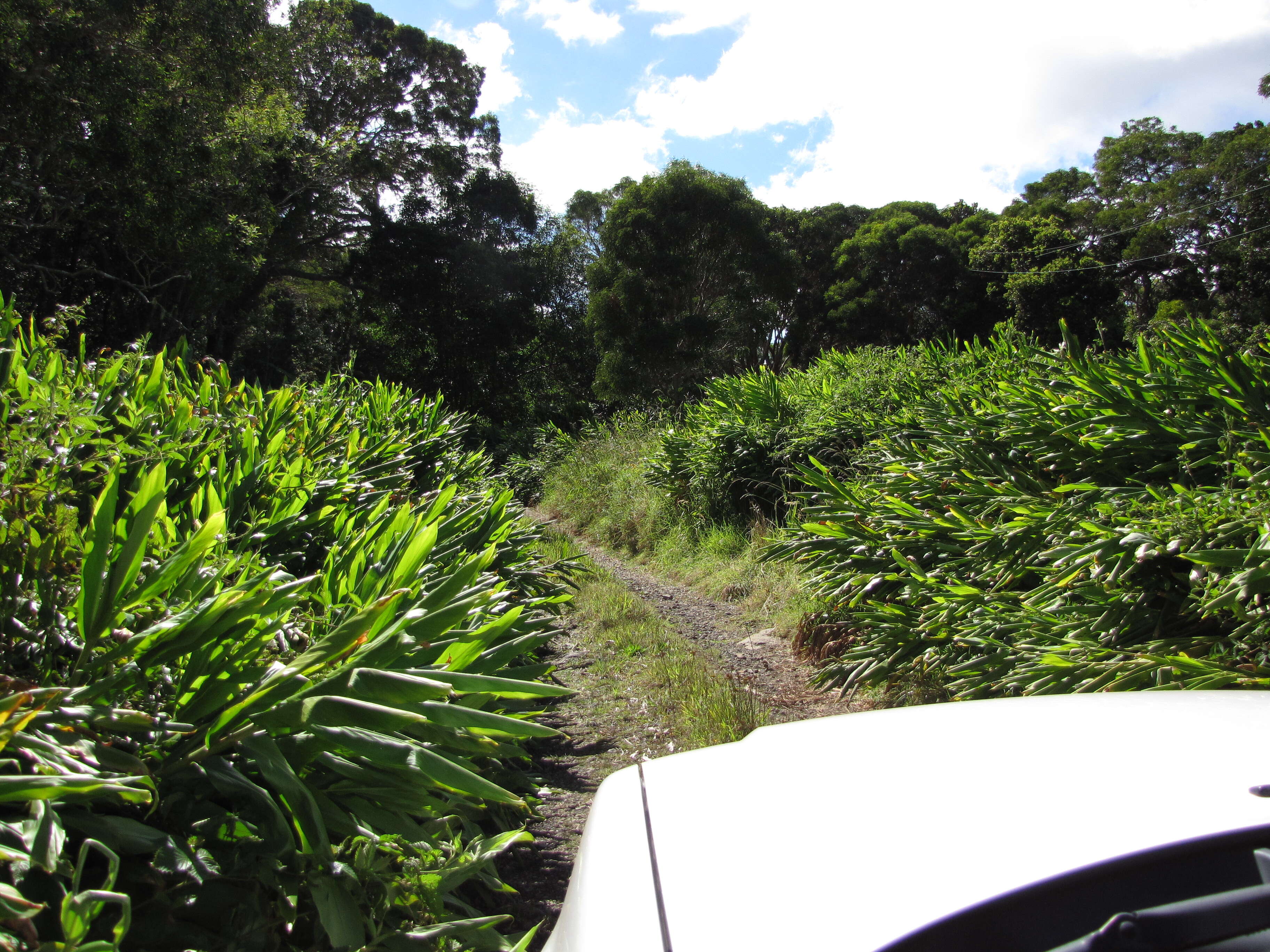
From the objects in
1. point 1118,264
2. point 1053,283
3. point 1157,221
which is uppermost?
point 1157,221

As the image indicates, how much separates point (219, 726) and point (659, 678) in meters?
3.55

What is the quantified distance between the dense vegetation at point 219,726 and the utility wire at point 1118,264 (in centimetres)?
2887

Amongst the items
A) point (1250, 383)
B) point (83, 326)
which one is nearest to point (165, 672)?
point (1250, 383)

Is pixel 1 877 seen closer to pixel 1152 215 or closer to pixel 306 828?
pixel 306 828

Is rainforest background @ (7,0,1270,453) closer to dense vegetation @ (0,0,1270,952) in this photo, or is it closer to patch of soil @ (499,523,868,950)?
dense vegetation @ (0,0,1270,952)

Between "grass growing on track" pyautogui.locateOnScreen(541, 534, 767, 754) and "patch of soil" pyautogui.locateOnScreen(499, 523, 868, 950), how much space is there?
0.05m

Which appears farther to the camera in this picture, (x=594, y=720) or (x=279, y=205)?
(x=279, y=205)

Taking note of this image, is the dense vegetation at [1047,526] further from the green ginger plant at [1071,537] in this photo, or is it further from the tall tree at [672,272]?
the tall tree at [672,272]

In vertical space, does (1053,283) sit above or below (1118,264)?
below

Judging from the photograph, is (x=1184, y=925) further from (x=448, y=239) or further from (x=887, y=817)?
(x=448, y=239)

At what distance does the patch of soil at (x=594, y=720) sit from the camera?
8.77ft

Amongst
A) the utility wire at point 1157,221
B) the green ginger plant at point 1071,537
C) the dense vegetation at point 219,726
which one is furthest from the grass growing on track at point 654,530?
the utility wire at point 1157,221

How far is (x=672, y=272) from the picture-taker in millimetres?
20906

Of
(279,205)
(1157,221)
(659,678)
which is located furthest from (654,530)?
(1157,221)
